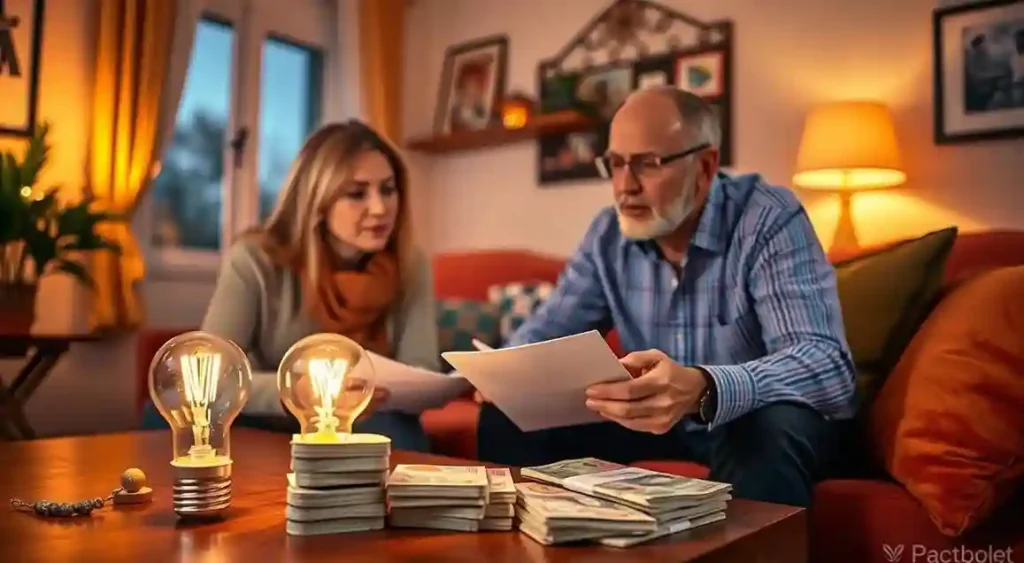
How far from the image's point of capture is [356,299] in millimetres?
1861

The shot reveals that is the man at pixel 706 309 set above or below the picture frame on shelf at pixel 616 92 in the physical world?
below

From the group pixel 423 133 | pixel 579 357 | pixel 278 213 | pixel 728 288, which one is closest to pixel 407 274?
pixel 278 213

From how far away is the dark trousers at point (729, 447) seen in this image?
126 cm

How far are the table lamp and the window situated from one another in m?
1.98

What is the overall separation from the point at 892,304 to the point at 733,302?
34cm

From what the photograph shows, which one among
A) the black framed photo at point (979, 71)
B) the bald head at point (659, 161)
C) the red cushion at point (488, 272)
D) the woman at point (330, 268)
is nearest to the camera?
the bald head at point (659, 161)

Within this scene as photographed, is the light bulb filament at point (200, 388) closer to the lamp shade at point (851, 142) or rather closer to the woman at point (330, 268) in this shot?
the woman at point (330, 268)

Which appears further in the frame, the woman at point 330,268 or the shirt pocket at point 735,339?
the woman at point 330,268

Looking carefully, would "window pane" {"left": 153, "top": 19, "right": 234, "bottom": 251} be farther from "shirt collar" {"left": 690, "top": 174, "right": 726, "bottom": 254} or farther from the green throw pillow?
the green throw pillow


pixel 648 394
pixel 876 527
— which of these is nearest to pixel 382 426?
pixel 648 394

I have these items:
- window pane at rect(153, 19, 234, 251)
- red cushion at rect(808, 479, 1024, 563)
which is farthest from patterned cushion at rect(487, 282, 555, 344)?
red cushion at rect(808, 479, 1024, 563)

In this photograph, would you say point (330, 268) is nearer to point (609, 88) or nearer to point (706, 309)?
point (706, 309)

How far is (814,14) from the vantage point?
9.04ft

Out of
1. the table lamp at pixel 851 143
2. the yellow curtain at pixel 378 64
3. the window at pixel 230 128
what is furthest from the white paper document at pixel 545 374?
the yellow curtain at pixel 378 64
